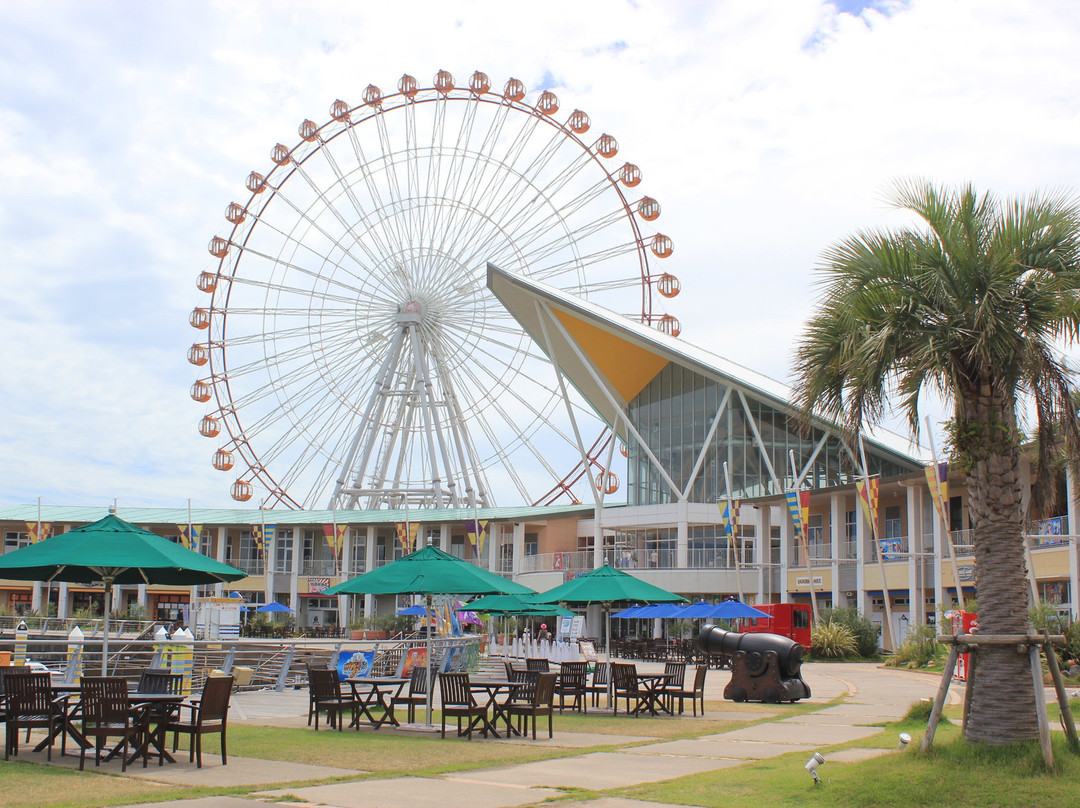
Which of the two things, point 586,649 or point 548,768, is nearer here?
point 548,768

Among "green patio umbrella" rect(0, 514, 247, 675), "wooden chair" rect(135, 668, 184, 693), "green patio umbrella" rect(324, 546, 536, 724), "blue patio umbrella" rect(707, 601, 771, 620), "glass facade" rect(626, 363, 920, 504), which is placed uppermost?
"glass facade" rect(626, 363, 920, 504)

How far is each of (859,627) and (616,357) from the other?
20711 millimetres

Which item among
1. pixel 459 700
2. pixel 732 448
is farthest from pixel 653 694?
pixel 732 448

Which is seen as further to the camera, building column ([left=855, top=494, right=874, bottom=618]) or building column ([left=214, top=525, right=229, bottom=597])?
building column ([left=214, top=525, right=229, bottom=597])

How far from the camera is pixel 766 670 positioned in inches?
745

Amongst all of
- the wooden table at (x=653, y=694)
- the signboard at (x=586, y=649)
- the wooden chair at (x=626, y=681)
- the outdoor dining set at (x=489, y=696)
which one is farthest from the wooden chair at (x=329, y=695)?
the signboard at (x=586, y=649)

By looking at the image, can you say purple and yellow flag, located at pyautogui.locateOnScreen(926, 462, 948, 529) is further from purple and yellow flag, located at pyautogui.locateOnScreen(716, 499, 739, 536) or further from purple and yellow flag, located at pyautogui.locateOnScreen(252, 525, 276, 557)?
purple and yellow flag, located at pyautogui.locateOnScreen(252, 525, 276, 557)

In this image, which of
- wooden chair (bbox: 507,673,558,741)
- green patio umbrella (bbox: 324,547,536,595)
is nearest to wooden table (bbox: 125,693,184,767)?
green patio umbrella (bbox: 324,547,536,595)

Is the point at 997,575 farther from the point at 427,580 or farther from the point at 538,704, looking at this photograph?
the point at 427,580

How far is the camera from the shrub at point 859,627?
3441 centimetres

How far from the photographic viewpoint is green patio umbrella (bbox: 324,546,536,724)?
13.8 metres

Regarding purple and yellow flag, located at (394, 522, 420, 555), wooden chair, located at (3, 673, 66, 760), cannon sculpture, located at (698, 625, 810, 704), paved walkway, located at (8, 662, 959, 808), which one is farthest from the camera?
purple and yellow flag, located at (394, 522, 420, 555)

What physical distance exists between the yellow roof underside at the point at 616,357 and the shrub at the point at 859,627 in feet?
61.3

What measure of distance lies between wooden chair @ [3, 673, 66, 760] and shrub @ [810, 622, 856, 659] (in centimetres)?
2728
